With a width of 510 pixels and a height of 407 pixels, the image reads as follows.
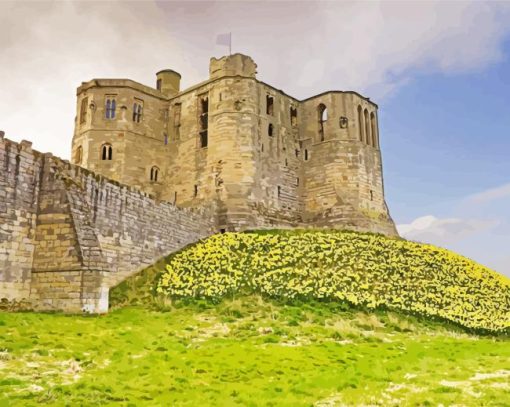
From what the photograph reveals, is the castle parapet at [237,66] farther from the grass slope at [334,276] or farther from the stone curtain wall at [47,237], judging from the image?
the stone curtain wall at [47,237]

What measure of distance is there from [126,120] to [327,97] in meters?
17.9

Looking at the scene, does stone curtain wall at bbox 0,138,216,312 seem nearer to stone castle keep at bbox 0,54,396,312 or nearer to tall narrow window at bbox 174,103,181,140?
stone castle keep at bbox 0,54,396,312

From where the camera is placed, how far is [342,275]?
27516 mm

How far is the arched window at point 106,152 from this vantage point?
138 ft

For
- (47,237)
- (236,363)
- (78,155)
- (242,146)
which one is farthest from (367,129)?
(236,363)

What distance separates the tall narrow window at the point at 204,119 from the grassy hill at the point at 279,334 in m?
11.3

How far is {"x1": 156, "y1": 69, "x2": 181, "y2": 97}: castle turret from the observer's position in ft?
157

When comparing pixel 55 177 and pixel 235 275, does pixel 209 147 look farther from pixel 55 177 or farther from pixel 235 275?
pixel 55 177

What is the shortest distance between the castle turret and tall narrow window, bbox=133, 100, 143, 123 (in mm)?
4142

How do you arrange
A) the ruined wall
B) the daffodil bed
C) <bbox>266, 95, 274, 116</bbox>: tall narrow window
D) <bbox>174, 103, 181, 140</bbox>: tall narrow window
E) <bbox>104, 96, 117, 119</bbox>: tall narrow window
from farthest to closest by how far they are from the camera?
<bbox>174, 103, 181, 140</bbox>: tall narrow window → <bbox>266, 95, 274, 116</bbox>: tall narrow window → <bbox>104, 96, 117, 119</bbox>: tall narrow window → the daffodil bed → the ruined wall

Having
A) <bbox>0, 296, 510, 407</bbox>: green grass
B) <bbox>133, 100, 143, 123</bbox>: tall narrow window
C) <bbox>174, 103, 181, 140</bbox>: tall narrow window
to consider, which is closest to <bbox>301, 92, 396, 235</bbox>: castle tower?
<bbox>174, 103, 181, 140</bbox>: tall narrow window

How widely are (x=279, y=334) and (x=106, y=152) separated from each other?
2909cm

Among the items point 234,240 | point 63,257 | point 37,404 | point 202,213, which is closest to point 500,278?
point 234,240

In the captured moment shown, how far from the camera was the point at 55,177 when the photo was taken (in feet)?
66.4
